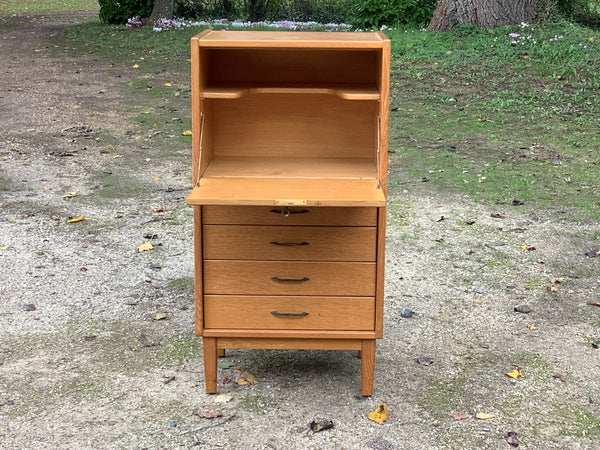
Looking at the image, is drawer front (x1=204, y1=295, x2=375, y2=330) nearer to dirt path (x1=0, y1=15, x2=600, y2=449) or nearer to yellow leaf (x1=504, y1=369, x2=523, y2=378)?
dirt path (x1=0, y1=15, x2=600, y2=449)

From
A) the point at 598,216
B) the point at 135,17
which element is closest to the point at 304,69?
the point at 598,216

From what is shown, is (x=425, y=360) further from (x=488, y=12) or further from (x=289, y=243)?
(x=488, y=12)

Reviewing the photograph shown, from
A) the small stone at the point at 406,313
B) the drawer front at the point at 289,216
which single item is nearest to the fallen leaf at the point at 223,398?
the drawer front at the point at 289,216

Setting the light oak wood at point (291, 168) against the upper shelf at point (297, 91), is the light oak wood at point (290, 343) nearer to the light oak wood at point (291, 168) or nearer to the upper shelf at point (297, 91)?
the light oak wood at point (291, 168)

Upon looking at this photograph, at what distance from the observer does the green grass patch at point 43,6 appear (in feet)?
65.6

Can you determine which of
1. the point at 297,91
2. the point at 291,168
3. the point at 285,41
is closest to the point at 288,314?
the point at 291,168

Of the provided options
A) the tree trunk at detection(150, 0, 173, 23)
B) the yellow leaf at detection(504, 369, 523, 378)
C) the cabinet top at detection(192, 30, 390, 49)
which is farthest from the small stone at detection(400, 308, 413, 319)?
the tree trunk at detection(150, 0, 173, 23)

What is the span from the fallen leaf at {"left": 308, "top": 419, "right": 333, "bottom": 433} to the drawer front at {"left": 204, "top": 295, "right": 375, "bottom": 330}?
0.38 m

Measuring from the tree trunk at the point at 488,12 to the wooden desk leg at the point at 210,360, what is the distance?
9.48 metres

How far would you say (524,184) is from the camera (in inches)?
253

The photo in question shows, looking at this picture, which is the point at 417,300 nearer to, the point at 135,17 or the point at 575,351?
the point at 575,351

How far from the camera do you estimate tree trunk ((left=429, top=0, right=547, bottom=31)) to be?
1162 centimetres

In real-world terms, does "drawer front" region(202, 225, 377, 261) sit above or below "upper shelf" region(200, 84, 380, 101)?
below

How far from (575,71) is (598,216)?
4472 mm
